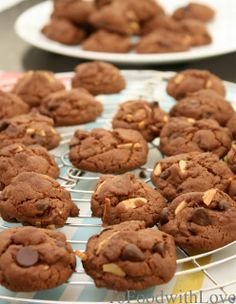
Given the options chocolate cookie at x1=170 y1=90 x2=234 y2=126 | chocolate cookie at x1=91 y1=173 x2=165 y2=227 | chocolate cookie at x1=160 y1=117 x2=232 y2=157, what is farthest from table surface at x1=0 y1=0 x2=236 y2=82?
chocolate cookie at x1=91 y1=173 x2=165 y2=227

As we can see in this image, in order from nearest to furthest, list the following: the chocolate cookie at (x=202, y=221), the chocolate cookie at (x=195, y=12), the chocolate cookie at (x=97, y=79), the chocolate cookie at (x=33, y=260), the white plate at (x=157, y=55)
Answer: the chocolate cookie at (x=33, y=260), the chocolate cookie at (x=202, y=221), the chocolate cookie at (x=97, y=79), the white plate at (x=157, y=55), the chocolate cookie at (x=195, y=12)

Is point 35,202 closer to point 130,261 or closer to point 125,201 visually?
point 125,201

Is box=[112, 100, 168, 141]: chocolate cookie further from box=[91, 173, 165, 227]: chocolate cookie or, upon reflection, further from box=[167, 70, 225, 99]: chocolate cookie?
box=[91, 173, 165, 227]: chocolate cookie

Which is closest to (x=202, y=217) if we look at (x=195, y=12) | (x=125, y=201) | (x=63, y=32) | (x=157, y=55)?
(x=125, y=201)

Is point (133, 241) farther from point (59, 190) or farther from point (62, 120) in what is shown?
point (62, 120)

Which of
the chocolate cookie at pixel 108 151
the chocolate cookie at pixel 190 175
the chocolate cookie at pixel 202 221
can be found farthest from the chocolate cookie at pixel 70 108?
the chocolate cookie at pixel 202 221

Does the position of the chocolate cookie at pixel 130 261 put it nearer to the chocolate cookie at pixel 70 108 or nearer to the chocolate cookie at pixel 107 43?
the chocolate cookie at pixel 70 108
